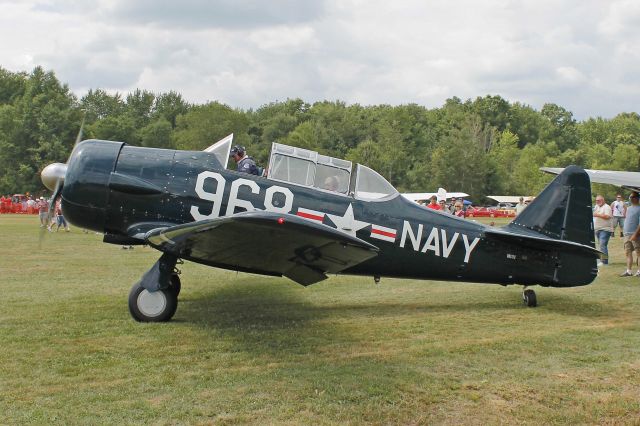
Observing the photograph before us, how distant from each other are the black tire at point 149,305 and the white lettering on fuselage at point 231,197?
961 mm

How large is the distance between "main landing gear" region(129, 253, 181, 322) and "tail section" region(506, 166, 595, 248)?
451 cm

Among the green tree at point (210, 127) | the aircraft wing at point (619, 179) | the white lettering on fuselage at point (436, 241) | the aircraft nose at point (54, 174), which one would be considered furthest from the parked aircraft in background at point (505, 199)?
the aircraft nose at point (54, 174)

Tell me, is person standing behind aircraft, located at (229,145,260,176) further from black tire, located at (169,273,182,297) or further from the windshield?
black tire, located at (169,273,182,297)

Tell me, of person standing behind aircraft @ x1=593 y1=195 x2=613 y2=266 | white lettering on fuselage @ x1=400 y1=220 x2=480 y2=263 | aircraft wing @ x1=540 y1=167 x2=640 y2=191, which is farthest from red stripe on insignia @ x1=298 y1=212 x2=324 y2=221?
person standing behind aircraft @ x1=593 y1=195 x2=613 y2=266

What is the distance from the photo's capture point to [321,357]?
518cm

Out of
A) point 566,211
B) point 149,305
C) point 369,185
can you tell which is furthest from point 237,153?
point 566,211

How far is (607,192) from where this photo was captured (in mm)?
60531

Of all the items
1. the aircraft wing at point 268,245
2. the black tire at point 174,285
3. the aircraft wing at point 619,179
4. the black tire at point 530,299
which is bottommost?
the black tire at point 174,285

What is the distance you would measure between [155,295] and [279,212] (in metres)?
1.65

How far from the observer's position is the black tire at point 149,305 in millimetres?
6332

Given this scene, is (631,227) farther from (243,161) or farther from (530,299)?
(243,161)

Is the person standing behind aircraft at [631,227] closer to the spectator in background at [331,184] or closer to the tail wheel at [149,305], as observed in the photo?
the spectator in background at [331,184]

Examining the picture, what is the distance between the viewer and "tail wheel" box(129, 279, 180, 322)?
6.33 metres

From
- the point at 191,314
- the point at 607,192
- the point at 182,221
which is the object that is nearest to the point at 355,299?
the point at 191,314
